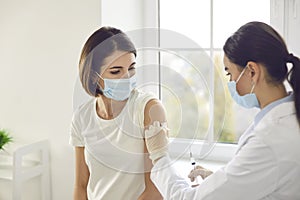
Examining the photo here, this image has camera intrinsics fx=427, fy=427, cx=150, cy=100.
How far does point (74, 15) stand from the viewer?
206cm

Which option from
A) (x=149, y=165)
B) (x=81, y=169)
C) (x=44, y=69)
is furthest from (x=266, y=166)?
(x=44, y=69)

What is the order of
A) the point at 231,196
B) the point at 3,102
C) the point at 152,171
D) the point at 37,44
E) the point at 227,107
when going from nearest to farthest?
the point at 231,196 < the point at 152,171 < the point at 227,107 < the point at 37,44 < the point at 3,102

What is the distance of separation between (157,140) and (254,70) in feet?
1.25

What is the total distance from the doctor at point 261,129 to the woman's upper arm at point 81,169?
453mm

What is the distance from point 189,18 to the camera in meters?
2.12

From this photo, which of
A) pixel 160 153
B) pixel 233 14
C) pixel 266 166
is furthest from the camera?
pixel 233 14

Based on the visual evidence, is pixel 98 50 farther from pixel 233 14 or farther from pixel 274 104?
pixel 233 14

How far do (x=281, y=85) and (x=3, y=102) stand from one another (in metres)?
1.61

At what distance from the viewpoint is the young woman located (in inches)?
57.1

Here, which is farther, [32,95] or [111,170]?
[32,95]

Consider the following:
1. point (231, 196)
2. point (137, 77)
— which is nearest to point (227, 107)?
point (137, 77)

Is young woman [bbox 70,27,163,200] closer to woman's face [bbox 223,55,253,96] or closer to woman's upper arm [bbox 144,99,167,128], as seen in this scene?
woman's upper arm [bbox 144,99,167,128]

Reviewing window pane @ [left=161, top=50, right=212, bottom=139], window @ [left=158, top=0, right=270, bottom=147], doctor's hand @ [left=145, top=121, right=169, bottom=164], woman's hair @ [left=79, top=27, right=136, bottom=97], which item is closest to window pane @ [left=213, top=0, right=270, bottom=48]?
window @ [left=158, top=0, right=270, bottom=147]

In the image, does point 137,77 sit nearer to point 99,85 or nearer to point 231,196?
point 99,85
